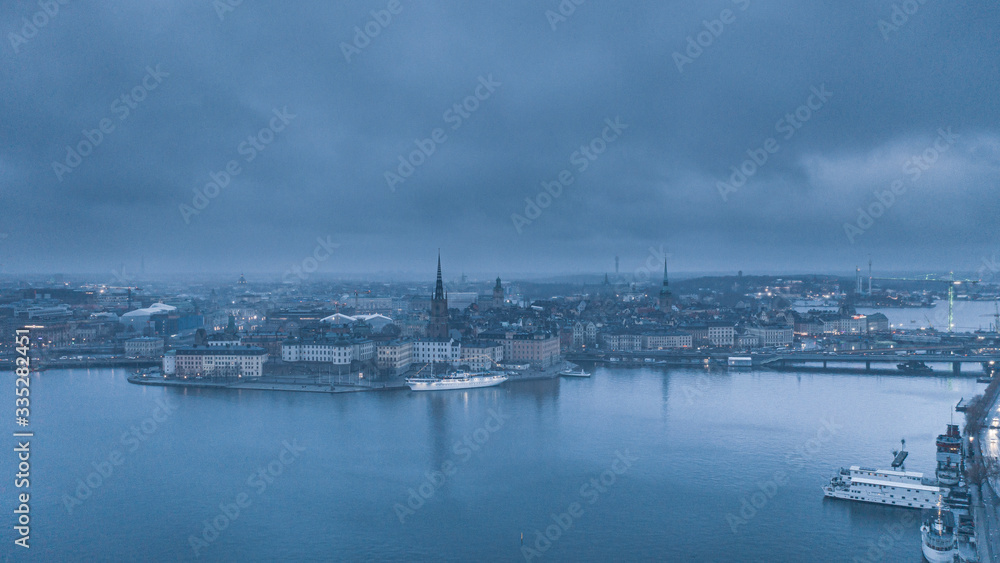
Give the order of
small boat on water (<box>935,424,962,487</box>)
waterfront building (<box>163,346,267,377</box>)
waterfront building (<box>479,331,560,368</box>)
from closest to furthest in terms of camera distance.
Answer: small boat on water (<box>935,424,962,487</box>) → waterfront building (<box>163,346,267,377</box>) → waterfront building (<box>479,331,560,368</box>)

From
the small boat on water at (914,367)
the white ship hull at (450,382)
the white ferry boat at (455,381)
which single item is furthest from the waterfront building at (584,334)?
the small boat on water at (914,367)

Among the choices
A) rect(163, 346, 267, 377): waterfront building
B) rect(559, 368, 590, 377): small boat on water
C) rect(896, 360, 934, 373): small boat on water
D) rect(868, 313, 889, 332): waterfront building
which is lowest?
rect(559, 368, 590, 377): small boat on water

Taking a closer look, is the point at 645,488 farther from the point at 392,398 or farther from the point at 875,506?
the point at 392,398

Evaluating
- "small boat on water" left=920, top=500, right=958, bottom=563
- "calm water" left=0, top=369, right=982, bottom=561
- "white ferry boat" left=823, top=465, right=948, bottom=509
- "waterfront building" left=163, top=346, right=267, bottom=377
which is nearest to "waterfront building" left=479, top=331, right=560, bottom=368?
"calm water" left=0, top=369, right=982, bottom=561

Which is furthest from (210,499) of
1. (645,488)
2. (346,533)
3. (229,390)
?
(229,390)

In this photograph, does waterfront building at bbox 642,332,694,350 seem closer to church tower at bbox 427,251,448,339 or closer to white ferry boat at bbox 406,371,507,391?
church tower at bbox 427,251,448,339

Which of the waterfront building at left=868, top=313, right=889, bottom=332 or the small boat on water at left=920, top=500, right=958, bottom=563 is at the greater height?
the waterfront building at left=868, top=313, right=889, bottom=332

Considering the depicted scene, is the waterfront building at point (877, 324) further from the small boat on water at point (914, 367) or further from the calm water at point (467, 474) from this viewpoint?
the calm water at point (467, 474)
